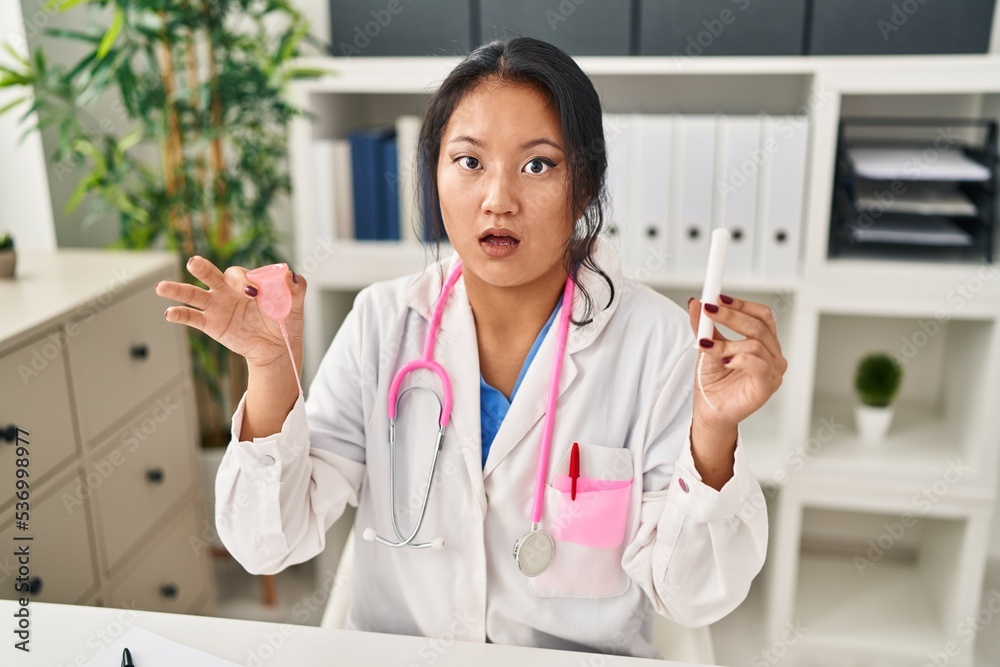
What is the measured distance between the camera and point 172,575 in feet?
6.43

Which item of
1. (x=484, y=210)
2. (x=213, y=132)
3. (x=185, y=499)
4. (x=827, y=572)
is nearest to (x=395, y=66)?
(x=213, y=132)

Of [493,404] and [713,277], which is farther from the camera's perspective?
[493,404]

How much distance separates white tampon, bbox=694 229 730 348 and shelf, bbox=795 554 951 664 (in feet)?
4.86

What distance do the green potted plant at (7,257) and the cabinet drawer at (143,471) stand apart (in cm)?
38

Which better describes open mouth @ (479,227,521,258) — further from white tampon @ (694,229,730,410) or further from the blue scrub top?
white tampon @ (694,229,730,410)

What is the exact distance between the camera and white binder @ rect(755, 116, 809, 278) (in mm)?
1828

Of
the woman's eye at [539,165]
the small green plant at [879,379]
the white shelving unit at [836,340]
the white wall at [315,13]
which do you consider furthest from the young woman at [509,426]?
the white wall at [315,13]

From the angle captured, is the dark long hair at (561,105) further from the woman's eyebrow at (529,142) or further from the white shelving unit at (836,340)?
the white shelving unit at (836,340)

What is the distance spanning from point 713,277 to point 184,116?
1.69 m

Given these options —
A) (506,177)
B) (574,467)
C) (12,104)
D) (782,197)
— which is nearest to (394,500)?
(574,467)

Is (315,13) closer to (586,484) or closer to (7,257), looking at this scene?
(7,257)

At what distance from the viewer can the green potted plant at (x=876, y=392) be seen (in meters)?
2.04

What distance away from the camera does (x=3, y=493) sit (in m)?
1.41

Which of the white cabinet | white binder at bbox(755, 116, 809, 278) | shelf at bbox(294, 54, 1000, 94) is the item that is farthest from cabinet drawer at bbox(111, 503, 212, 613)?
white binder at bbox(755, 116, 809, 278)
